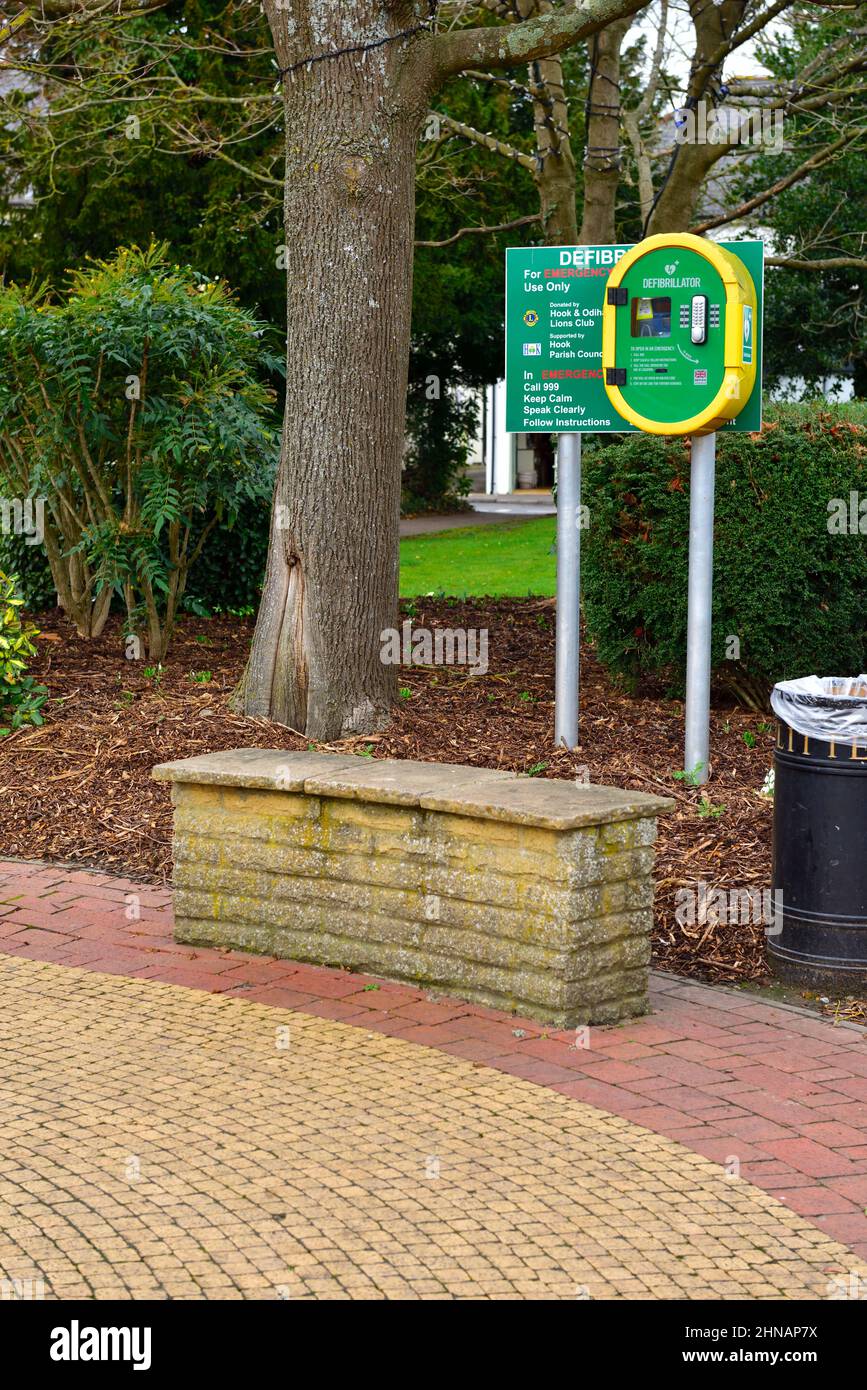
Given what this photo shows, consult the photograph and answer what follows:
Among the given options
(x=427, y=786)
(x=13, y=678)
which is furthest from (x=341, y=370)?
(x=427, y=786)

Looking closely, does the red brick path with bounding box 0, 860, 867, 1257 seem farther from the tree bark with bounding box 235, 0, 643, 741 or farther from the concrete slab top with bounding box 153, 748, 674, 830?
the tree bark with bounding box 235, 0, 643, 741

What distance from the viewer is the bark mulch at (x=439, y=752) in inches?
272

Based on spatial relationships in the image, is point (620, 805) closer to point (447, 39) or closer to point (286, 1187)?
point (286, 1187)

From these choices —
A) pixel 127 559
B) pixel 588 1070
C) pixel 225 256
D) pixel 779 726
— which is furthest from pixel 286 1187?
pixel 225 256

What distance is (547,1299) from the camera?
3.69m

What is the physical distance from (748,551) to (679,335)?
1551 millimetres

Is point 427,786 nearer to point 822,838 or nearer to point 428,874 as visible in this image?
point 428,874

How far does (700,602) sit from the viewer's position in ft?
25.5

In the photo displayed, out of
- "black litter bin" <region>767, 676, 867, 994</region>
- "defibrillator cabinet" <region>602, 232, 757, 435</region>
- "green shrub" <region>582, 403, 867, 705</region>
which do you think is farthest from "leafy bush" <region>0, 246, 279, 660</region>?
"black litter bin" <region>767, 676, 867, 994</region>

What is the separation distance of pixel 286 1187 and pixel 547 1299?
89 cm

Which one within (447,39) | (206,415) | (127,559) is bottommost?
(127,559)

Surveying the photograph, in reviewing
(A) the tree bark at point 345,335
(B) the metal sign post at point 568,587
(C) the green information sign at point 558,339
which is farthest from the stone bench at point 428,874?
(C) the green information sign at point 558,339

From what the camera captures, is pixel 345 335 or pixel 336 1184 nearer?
pixel 336 1184

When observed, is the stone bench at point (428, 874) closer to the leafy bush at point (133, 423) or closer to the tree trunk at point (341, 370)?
the tree trunk at point (341, 370)
